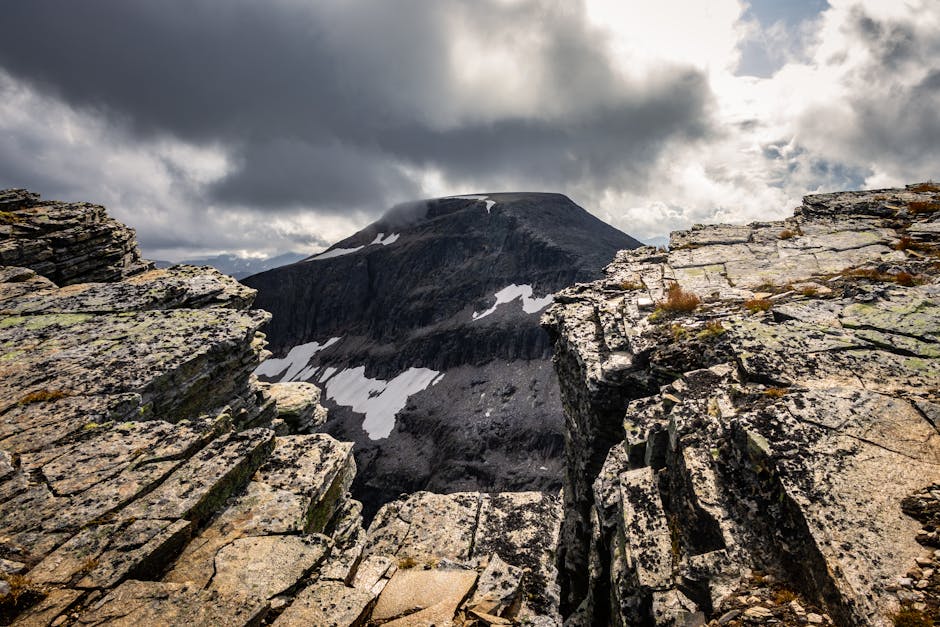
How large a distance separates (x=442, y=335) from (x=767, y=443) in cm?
10348

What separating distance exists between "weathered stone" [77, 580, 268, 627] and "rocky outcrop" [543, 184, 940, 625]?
23.3ft

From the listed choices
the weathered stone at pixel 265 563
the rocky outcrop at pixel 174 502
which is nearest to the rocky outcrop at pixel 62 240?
the rocky outcrop at pixel 174 502

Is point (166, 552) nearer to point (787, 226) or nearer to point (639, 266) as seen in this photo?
point (639, 266)

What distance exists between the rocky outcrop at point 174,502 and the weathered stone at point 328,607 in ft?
0.09

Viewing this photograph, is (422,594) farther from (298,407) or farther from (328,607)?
(298,407)

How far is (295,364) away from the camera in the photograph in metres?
130

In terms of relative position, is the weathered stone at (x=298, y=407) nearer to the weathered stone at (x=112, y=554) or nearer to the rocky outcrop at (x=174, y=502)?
the rocky outcrop at (x=174, y=502)

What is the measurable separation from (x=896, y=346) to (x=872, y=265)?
A: 7165mm

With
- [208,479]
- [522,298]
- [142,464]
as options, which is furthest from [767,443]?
[522,298]

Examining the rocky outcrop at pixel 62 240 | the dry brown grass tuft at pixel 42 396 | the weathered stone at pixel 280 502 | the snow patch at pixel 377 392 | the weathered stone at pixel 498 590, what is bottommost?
the snow patch at pixel 377 392

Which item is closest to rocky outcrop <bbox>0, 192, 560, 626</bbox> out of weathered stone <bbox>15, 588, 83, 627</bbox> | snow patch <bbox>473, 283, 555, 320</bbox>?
weathered stone <bbox>15, 588, 83, 627</bbox>

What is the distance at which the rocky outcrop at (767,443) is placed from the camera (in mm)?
5383

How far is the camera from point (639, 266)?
65.5 ft

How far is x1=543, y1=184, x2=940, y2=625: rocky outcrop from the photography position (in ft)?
17.7
